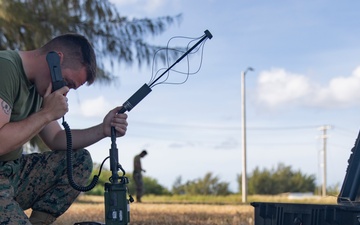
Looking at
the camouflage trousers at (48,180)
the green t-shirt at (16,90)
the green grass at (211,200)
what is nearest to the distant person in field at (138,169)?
the green grass at (211,200)

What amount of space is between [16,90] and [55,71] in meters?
0.24

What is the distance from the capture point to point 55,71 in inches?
132

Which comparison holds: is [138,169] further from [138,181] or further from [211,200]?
[211,200]

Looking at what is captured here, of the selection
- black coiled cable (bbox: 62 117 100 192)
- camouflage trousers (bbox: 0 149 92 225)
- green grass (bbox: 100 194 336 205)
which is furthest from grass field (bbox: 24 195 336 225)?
green grass (bbox: 100 194 336 205)

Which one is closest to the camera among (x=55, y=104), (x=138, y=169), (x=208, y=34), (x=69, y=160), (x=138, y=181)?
(x=55, y=104)

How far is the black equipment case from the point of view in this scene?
10.6ft

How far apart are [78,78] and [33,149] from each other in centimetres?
927

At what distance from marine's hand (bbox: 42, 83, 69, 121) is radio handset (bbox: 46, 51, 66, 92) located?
0.04 metres

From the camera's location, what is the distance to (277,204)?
3.60 metres

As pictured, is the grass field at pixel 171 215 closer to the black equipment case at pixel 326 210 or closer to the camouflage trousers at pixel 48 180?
the camouflage trousers at pixel 48 180

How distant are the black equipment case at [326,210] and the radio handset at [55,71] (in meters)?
1.38

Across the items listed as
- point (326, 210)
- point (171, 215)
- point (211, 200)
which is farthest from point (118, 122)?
point (211, 200)

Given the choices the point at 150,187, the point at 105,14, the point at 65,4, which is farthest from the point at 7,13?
the point at 150,187

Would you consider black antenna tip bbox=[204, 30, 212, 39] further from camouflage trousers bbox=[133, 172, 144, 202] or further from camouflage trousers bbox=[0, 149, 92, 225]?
camouflage trousers bbox=[133, 172, 144, 202]
